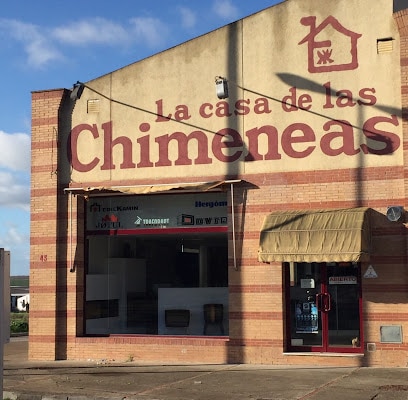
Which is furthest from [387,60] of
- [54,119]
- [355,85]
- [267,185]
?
[54,119]

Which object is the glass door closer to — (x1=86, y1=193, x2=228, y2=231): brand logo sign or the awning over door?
the awning over door

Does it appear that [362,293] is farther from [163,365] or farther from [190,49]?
[190,49]

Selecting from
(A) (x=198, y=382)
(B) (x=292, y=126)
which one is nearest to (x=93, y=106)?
(B) (x=292, y=126)

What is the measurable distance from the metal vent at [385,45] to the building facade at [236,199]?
0.15 ft

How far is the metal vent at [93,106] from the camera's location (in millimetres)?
16938

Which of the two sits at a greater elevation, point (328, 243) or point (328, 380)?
point (328, 243)

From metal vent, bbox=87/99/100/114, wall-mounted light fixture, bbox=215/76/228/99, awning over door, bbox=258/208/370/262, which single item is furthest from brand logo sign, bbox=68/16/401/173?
awning over door, bbox=258/208/370/262

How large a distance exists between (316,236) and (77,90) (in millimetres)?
7017

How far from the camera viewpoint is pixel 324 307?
49.4 feet

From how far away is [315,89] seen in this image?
15.3m

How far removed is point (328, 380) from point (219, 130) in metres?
6.35

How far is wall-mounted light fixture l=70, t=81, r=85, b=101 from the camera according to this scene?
16.7 metres

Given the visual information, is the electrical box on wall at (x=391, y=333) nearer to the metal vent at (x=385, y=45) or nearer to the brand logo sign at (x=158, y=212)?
the brand logo sign at (x=158, y=212)

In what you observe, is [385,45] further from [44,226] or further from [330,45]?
[44,226]
